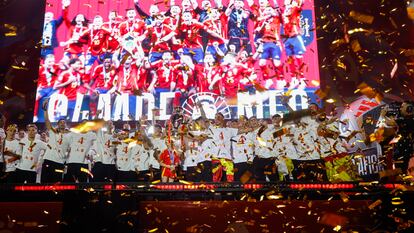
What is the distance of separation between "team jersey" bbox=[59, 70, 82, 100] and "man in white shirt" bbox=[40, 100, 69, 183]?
2.04 m

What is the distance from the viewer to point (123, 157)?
26.8 ft

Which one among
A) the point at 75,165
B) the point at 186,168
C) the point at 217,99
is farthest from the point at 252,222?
the point at 217,99

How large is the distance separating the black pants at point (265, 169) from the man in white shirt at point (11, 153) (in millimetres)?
4611

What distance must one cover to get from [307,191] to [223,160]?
6.45ft

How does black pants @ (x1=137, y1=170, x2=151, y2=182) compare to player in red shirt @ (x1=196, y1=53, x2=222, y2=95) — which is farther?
player in red shirt @ (x1=196, y1=53, x2=222, y2=95)

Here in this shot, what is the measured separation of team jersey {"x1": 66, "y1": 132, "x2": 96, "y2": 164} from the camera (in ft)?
26.2

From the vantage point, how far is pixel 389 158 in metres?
7.24

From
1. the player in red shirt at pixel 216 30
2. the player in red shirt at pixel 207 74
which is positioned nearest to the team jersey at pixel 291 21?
the player in red shirt at pixel 216 30

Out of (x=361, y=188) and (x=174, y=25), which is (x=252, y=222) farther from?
(x=174, y=25)

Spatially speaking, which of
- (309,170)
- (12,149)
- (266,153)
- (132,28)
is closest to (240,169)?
(266,153)

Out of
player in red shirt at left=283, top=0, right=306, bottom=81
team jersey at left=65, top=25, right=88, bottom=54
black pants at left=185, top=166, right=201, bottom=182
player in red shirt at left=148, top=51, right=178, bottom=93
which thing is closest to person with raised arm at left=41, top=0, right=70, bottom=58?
team jersey at left=65, top=25, right=88, bottom=54

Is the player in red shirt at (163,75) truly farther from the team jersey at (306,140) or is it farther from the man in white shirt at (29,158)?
the team jersey at (306,140)

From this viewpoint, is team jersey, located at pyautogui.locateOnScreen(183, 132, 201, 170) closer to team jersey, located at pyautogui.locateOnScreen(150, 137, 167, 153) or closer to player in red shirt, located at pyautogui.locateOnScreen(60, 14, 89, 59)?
team jersey, located at pyautogui.locateOnScreen(150, 137, 167, 153)

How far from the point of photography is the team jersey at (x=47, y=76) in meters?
10.4
